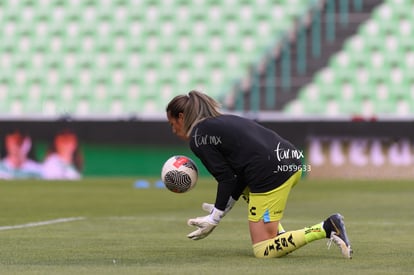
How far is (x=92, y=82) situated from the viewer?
1336 inches

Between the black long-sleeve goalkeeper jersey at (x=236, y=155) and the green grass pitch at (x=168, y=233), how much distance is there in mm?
674

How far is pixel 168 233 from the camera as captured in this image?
13.3 meters

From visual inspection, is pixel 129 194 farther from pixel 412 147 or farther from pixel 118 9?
pixel 118 9

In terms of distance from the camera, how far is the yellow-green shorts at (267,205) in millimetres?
10062

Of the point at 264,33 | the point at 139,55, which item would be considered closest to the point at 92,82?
the point at 139,55

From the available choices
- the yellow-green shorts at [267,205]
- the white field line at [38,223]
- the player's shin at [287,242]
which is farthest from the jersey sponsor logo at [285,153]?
the white field line at [38,223]

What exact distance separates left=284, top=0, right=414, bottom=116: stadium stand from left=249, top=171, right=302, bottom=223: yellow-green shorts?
21843 millimetres

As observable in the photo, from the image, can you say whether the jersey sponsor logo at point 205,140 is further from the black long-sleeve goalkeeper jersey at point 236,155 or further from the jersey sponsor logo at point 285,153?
the jersey sponsor logo at point 285,153

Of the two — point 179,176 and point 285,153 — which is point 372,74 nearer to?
point 179,176

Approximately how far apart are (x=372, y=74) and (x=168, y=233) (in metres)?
20.4

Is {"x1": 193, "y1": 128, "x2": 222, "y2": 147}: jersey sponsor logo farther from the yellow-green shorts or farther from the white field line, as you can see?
the white field line

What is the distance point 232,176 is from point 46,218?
644 centimetres

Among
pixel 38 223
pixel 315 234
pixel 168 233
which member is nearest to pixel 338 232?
pixel 315 234

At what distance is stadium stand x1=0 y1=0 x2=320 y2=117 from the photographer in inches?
1318
